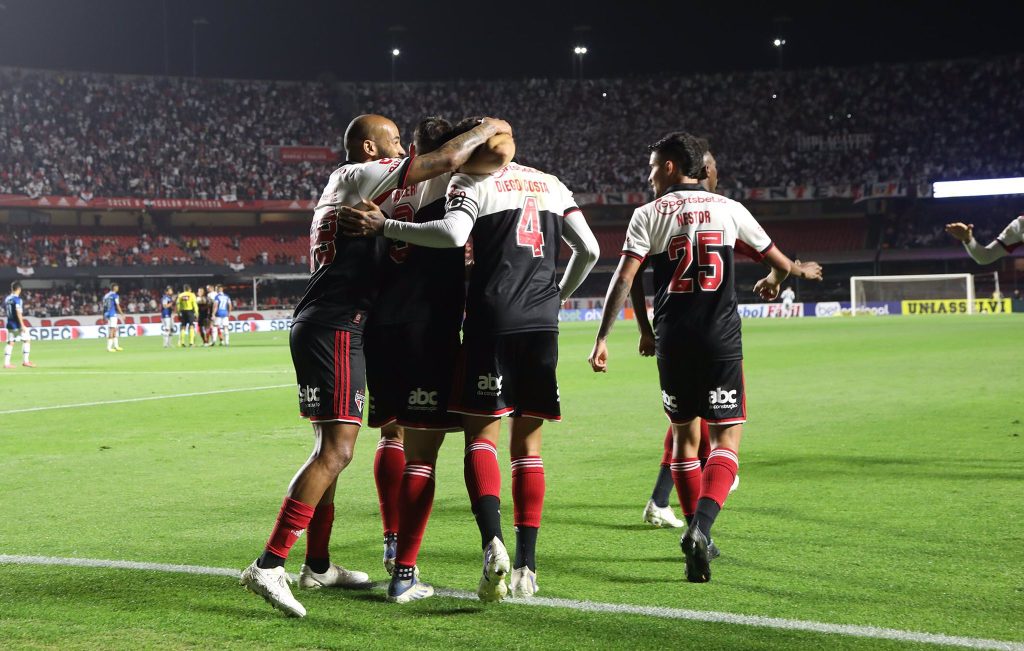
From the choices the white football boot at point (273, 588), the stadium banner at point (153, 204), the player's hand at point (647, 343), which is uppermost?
the stadium banner at point (153, 204)

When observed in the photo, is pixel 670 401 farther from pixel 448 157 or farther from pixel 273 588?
pixel 273 588

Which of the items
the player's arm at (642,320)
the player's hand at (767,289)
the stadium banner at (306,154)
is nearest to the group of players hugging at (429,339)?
the player's arm at (642,320)

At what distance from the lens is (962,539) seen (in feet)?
18.8

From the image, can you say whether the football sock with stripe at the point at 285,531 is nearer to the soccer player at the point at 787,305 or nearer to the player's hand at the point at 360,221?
the player's hand at the point at 360,221

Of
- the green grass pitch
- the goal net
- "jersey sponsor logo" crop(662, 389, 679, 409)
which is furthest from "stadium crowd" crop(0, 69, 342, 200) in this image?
"jersey sponsor logo" crop(662, 389, 679, 409)

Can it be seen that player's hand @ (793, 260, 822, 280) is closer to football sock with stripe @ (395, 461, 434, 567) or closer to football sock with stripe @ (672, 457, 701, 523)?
football sock with stripe @ (672, 457, 701, 523)

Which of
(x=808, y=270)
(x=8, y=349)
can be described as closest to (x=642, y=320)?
(x=808, y=270)

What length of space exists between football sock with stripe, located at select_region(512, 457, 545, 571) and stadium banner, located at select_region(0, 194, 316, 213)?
186ft

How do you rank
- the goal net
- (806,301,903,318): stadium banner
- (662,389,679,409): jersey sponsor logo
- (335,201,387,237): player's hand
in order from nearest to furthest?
(335,201,387,237): player's hand
(662,389,679,409): jersey sponsor logo
the goal net
(806,301,903,318): stadium banner

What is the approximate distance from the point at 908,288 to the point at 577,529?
170 ft

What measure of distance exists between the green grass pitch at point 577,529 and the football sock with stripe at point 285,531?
0.79 feet

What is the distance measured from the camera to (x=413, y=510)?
4883 mm

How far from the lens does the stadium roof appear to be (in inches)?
2254

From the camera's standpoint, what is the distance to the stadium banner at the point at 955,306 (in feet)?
164
